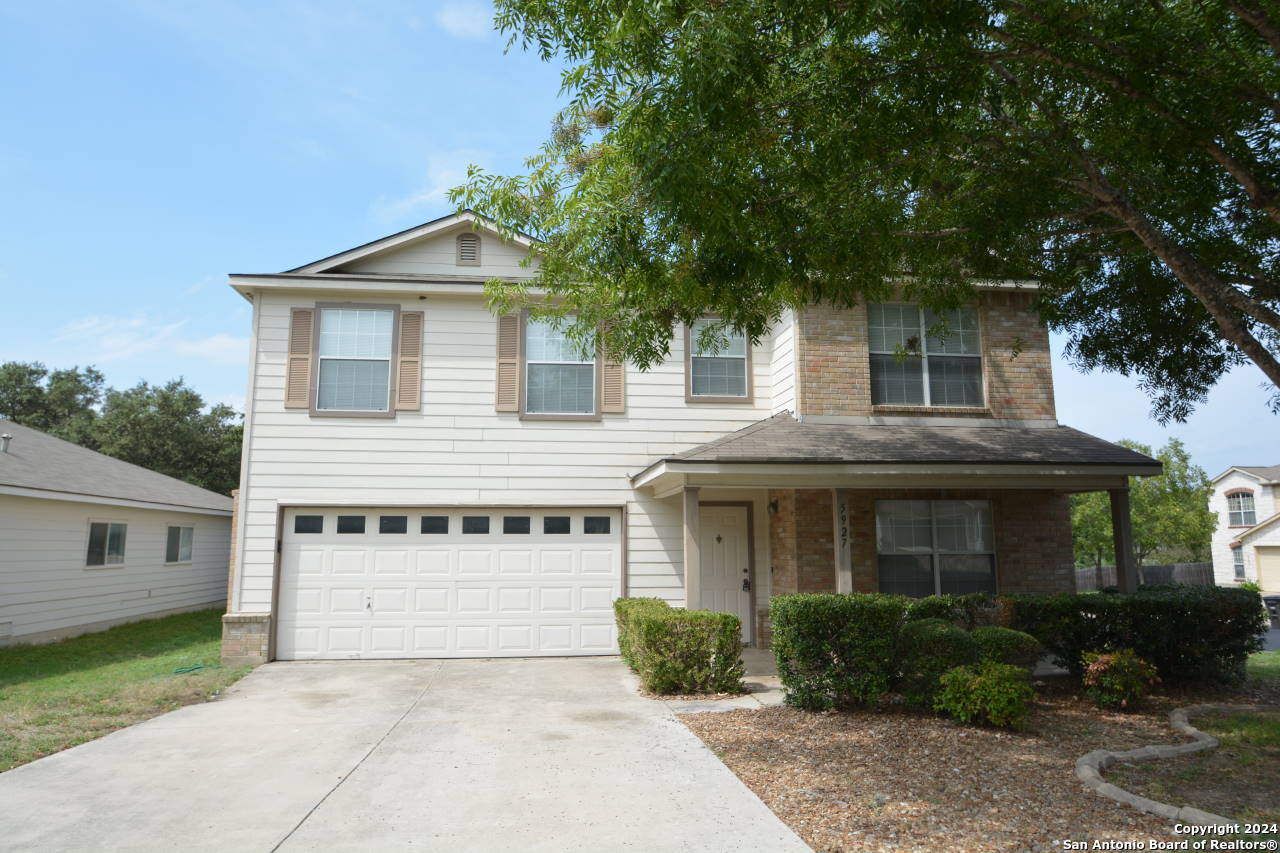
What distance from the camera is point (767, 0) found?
209 inches

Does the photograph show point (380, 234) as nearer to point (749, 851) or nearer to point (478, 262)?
point (478, 262)

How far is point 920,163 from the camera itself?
724cm

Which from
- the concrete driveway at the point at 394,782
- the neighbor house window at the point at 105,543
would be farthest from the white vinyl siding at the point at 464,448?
the neighbor house window at the point at 105,543

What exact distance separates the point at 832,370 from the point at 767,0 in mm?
7345

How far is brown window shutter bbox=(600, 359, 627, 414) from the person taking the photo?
12.8m

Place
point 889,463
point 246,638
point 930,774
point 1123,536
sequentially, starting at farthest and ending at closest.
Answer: point 246,638
point 1123,536
point 889,463
point 930,774

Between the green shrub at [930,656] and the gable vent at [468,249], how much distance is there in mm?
8910

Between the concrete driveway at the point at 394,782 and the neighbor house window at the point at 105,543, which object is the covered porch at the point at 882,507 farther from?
the neighbor house window at the point at 105,543

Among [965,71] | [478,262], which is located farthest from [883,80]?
[478,262]

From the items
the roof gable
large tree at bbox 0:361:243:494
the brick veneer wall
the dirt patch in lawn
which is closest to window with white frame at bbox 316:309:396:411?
the roof gable

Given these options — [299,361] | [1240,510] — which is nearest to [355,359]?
[299,361]

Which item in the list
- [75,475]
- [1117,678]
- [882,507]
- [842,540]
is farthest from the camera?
[75,475]

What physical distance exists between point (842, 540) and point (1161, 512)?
31457 millimetres

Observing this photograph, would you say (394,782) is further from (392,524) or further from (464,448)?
(464,448)
